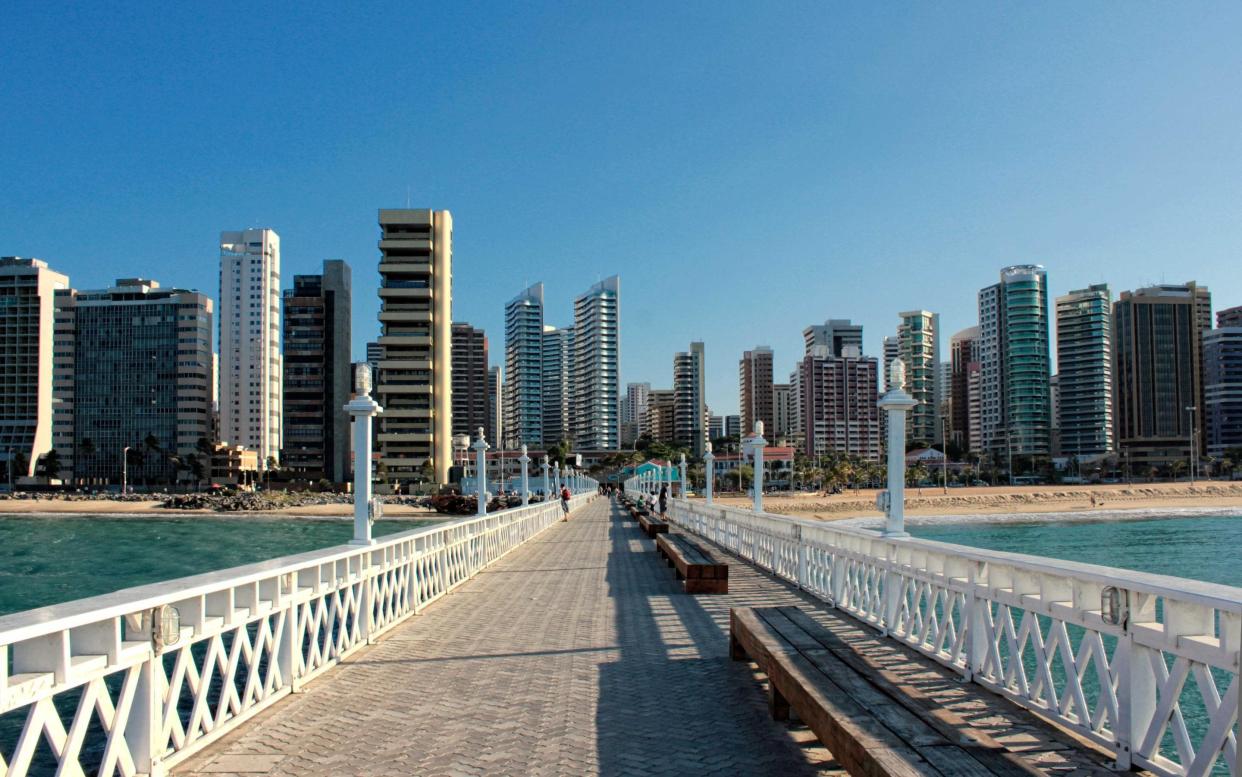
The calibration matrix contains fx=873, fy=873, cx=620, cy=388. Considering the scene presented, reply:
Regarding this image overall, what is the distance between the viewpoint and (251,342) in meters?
153

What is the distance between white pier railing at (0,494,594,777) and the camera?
381cm

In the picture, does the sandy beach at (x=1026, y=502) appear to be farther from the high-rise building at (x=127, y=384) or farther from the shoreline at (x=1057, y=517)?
the high-rise building at (x=127, y=384)

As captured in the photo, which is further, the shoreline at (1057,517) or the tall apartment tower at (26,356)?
the tall apartment tower at (26,356)

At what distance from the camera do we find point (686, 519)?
27.9 meters

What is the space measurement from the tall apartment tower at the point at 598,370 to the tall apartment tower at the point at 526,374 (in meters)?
13.3

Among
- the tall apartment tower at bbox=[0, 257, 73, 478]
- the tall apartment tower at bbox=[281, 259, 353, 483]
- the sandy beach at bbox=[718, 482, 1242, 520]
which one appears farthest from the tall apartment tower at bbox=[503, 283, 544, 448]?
the sandy beach at bbox=[718, 482, 1242, 520]

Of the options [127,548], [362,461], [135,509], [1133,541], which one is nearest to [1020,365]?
[1133,541]

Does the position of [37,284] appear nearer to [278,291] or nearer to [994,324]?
[278,291]

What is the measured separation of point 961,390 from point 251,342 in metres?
142

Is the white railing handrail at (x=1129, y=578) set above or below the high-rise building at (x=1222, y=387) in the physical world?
below

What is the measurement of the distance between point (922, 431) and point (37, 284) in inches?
6442

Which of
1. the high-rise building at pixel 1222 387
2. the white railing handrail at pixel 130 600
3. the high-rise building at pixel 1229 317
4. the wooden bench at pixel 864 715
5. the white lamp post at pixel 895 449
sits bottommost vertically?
the wooden bench at pixel 864 715

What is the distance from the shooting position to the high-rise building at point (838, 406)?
16550 centimetres

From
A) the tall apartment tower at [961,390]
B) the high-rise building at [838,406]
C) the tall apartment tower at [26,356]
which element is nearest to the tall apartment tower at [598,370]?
the high-rise building at [838,406]
